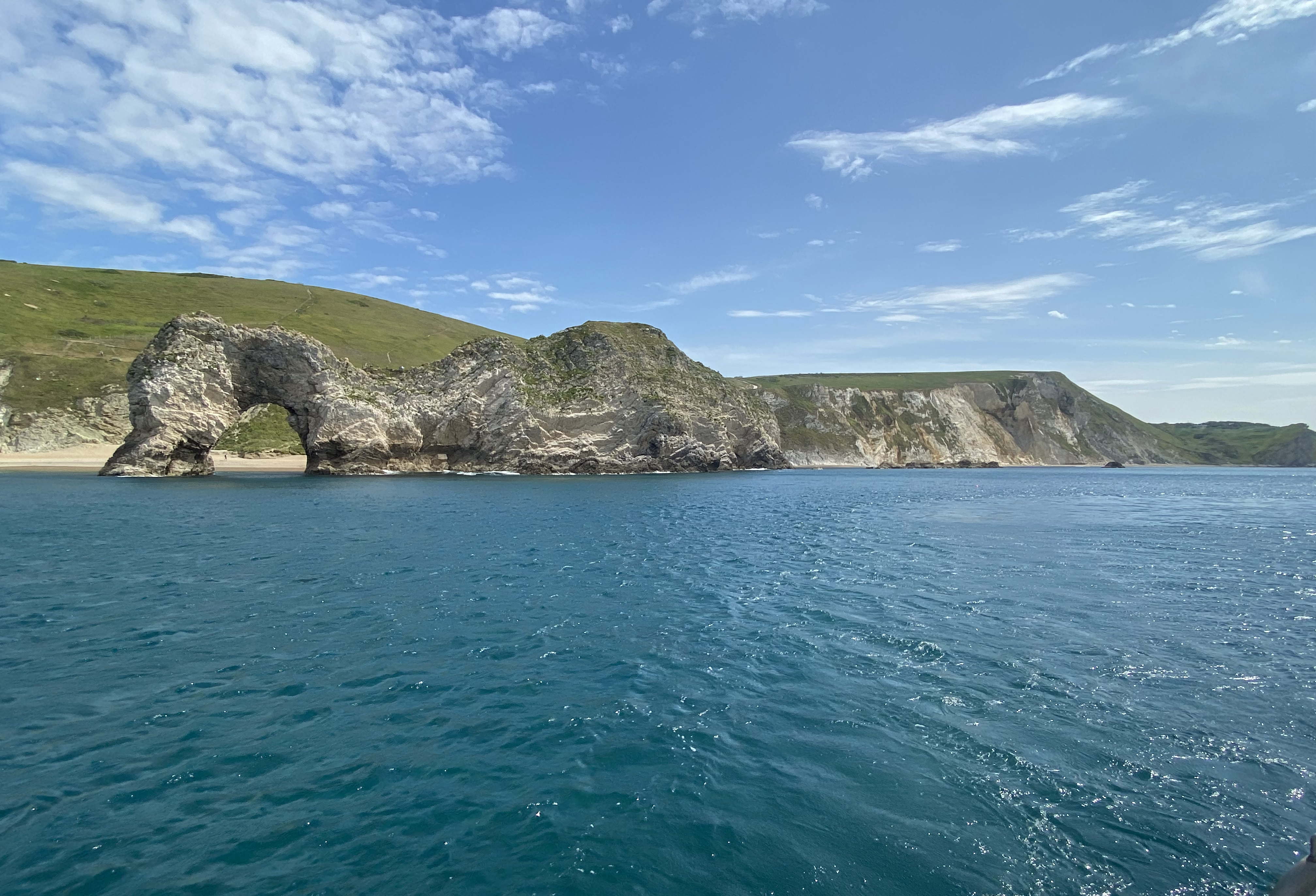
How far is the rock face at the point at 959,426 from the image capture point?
15775cm

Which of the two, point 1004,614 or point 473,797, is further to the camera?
point 1004,614

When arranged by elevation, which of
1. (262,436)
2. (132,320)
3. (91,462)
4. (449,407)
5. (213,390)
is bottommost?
(91,462)

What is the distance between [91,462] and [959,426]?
582 feet

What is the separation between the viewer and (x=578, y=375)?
90750mm

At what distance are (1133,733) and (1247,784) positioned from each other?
1.58 metres

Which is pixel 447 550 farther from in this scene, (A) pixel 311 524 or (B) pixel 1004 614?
(B) pixel 1004 614

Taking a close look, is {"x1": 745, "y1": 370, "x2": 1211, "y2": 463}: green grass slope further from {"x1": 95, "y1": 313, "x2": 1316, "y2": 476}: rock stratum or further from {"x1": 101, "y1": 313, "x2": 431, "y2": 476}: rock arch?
{"x1": 101, "y1": 313, "x2": 431, "y2": 476}: rock arch

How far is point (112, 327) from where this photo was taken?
108 m

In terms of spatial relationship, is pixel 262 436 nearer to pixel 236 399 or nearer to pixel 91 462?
pixel 91 462

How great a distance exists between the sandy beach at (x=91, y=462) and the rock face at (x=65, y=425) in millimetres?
1150

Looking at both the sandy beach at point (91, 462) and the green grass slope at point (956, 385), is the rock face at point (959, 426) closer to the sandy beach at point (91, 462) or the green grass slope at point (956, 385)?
the green grass slope at point (956, 385)

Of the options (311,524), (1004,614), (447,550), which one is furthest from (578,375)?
(1004,614)

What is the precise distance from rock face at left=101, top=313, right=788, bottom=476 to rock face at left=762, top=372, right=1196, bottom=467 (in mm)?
52149

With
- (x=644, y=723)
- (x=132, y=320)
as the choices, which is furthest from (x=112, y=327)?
(x=644, y=723)
